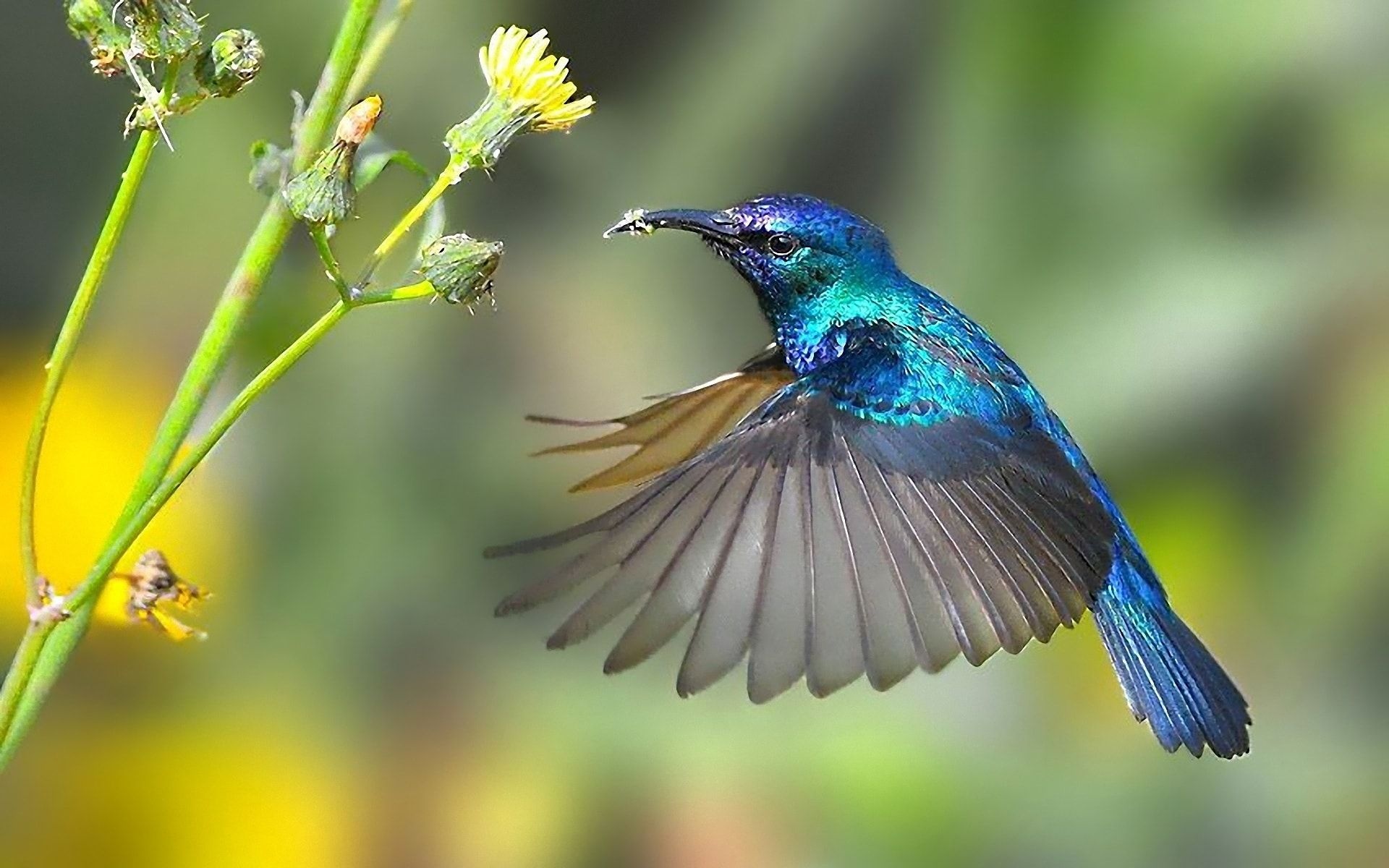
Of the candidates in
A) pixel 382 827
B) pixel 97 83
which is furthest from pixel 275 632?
pixel 97 83

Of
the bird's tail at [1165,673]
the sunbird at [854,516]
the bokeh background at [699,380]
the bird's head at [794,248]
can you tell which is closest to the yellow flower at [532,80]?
the sunbird at [854,516]

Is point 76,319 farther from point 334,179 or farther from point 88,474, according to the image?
point 88,474

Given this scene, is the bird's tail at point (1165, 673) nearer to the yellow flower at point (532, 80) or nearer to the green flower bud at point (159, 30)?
the yellow flower at point (532, 80)

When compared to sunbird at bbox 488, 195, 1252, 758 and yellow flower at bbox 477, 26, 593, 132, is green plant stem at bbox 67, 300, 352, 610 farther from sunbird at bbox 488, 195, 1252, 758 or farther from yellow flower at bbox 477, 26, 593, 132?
yellow flower at bbox 477, 26, 593, 132

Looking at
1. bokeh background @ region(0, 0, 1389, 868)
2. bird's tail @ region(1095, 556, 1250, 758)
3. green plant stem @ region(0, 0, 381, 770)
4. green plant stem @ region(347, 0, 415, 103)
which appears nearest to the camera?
green plant stem @ region(0, 0, 381, 770)

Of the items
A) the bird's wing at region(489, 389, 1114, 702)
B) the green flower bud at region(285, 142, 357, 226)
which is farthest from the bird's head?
the green flower bud at region(285, 142, 357, 226)

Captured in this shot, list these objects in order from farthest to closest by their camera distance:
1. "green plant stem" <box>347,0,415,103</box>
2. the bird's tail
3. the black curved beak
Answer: the bird's tail, the black curved beak, "green plant stem" <box>347,0,415,103</box>
